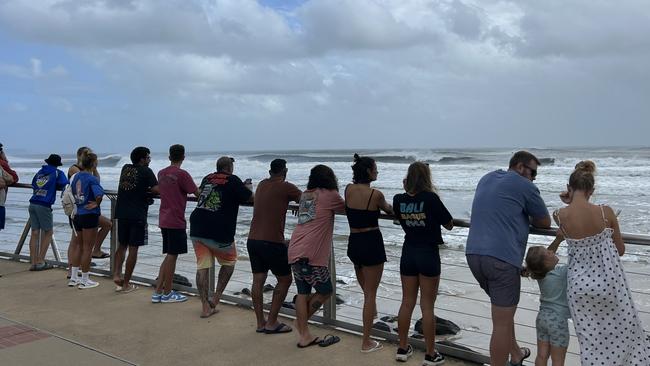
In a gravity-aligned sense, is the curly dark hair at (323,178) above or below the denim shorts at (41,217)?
above

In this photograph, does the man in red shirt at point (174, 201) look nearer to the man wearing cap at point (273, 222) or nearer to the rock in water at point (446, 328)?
the man wearing cap at point (273, 222)

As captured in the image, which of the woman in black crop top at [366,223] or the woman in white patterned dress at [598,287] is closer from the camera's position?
the woman in white patterned dress at [598,287]

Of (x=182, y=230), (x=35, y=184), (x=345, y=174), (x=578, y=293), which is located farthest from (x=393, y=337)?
(x=345, y=174)

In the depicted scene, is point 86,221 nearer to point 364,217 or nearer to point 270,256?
point 270,256

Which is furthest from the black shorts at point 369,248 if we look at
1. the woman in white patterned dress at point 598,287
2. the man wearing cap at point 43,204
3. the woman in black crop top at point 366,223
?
the man wearing cap at point 43,204

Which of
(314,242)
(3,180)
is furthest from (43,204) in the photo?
(314,242)

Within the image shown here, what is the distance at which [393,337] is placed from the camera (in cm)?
455

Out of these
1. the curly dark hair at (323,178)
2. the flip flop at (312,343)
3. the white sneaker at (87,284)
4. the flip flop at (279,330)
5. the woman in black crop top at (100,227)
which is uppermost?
the curly dark hair at (323,178)

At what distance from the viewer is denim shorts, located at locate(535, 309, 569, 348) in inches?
138

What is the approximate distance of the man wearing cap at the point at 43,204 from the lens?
23.0ft

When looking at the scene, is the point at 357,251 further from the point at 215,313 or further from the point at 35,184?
the point at 35,184

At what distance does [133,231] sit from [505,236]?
397 cm

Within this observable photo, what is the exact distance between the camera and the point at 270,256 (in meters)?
4.73

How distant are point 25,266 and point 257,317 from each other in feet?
14.2
